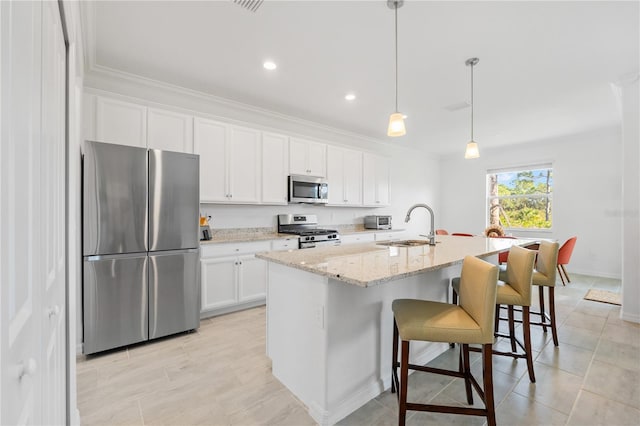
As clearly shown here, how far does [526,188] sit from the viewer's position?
6.16 metres

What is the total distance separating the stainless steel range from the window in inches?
173

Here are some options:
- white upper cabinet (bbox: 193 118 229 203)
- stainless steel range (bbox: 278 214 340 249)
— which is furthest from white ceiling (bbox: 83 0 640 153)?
stainless steel range (bbox: 278 214 340 249)

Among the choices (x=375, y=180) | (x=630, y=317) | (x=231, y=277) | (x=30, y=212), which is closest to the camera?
(x=30, y=212)

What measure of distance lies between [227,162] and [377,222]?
119 inches

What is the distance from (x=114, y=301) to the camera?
2.43 m

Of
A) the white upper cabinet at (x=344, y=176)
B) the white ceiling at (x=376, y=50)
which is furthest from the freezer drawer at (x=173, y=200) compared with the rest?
the white upper cabinet at (x=344, y=176)

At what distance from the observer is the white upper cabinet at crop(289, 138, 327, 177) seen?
4.27 metres

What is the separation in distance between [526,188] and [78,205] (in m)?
7.49

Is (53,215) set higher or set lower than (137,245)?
higher

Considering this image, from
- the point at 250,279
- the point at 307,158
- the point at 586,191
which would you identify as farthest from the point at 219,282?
the point at 586,191

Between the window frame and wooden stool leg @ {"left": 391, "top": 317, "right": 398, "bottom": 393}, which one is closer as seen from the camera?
wooden stool leg @ {"left": 391, "top": 317, "right": 398, "bottom": 393}

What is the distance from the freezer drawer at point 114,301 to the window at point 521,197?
22.7 ft

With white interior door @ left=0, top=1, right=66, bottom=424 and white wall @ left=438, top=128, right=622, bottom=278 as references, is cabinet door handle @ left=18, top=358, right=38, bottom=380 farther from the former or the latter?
white wall @ left=438, top=128, right=622, bottom=278

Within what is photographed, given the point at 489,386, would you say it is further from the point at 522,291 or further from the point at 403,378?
the point at 522,291
